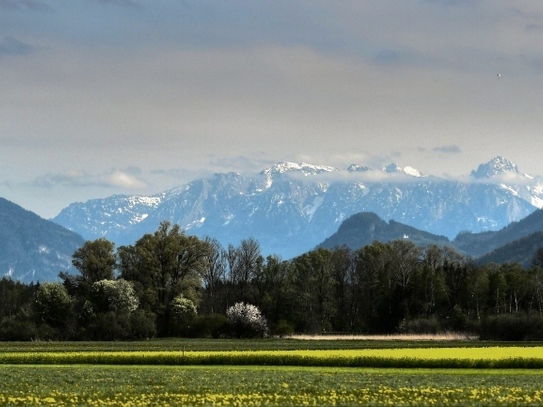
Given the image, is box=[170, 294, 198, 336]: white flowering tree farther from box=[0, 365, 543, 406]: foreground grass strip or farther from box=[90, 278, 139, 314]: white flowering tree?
box=[0, 365, 543, 406]: foreground grass strip

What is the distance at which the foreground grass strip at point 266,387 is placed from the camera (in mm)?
39500

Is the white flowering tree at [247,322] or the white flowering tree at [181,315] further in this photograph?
the white flowering tree at [181,315]

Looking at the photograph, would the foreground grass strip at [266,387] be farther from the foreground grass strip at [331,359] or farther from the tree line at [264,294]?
the tree line at [264,294]

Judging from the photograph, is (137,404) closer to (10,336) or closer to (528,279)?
(10,336)

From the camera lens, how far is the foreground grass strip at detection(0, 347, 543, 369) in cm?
6581

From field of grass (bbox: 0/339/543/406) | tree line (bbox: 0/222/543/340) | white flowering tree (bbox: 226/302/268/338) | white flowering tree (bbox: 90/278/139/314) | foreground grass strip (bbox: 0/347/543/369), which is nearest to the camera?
field of grass (bbox: 0/339/543/406)

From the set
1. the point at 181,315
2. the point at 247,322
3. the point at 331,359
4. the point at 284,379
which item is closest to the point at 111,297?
the point at 181,315

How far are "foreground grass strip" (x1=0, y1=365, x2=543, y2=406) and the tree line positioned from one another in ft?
203

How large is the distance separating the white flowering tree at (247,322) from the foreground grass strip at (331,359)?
54.8m

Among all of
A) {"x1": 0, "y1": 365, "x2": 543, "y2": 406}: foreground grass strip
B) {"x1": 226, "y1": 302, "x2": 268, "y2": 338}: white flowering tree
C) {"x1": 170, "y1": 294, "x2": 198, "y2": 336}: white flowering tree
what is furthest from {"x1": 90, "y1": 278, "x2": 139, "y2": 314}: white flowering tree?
{"x1": 0, "y1": 365, "x2": 543, "y2": 406}: foreground grass strip

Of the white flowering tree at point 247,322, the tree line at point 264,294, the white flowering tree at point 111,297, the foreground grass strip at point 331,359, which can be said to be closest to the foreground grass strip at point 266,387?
the foreground grass strip at point 331,359

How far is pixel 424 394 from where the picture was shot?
42.8m

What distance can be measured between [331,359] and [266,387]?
2343 centimetres

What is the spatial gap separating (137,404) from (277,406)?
628 centimetres
